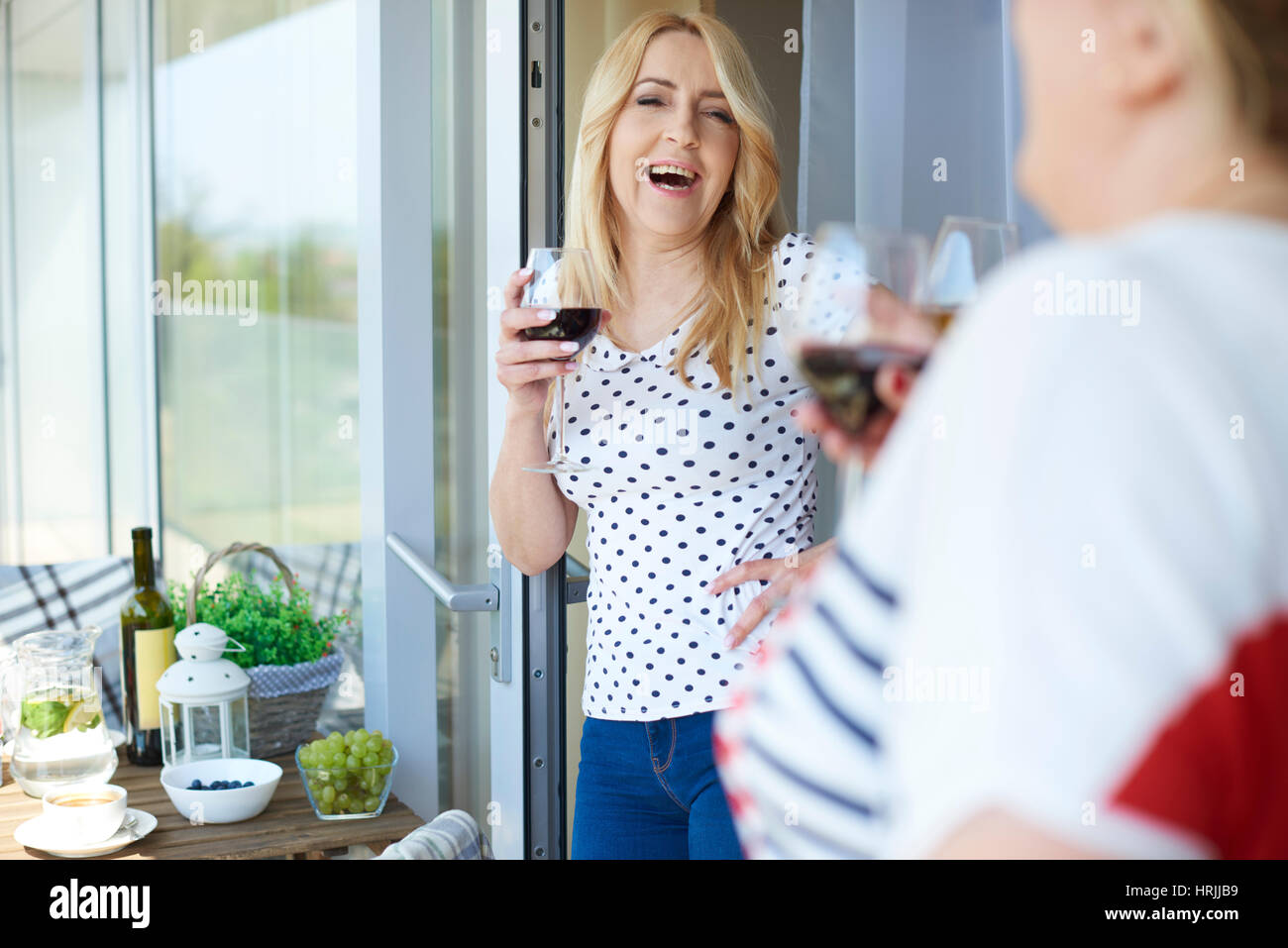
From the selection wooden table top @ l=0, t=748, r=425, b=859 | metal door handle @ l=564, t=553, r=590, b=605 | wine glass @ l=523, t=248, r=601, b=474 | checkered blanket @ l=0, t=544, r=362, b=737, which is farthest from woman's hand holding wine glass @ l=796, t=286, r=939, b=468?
checkered blanket @ l=0, t=544, r=362, b=737

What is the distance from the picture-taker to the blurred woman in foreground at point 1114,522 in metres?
0.33

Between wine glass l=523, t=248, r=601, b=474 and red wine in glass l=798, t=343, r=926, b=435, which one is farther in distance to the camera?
wine glass l=523, t=248, r=601, b=474

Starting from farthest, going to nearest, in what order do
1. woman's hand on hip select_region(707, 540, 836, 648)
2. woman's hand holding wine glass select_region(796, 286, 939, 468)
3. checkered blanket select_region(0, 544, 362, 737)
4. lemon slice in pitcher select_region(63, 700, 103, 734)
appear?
checkered blanket select_region(0, 544, 362, 737) → lemon slice in pitcher select_region(63, 700, 103, 734) → woman's hand on hip select_region(707, 540, 836, 648) → woman's hand holding wine glass select_region(796, 286, 939, 468)

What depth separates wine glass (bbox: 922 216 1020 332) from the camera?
52cm

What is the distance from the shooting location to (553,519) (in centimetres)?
142

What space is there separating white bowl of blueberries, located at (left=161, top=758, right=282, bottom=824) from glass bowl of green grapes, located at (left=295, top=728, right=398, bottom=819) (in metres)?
0.06

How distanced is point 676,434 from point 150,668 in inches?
45.0

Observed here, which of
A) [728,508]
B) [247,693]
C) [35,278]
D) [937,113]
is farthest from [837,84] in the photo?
[35,278]

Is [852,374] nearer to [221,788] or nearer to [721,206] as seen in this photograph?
[721,206]

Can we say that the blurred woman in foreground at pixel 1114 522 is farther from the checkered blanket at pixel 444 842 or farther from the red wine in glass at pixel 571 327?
the checkered blanket at pixel 444 842

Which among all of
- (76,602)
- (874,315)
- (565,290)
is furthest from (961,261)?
(76,602)

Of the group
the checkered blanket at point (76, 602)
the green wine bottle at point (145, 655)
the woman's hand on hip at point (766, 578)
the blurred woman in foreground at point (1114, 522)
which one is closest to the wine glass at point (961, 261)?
the blurred woman in foreground at point (1114, 522)

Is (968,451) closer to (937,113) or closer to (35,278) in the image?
(937,113)

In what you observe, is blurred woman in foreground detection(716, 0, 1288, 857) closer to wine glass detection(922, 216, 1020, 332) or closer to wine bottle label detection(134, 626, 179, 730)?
wine glass detection(922, 216, 1020, 332)
